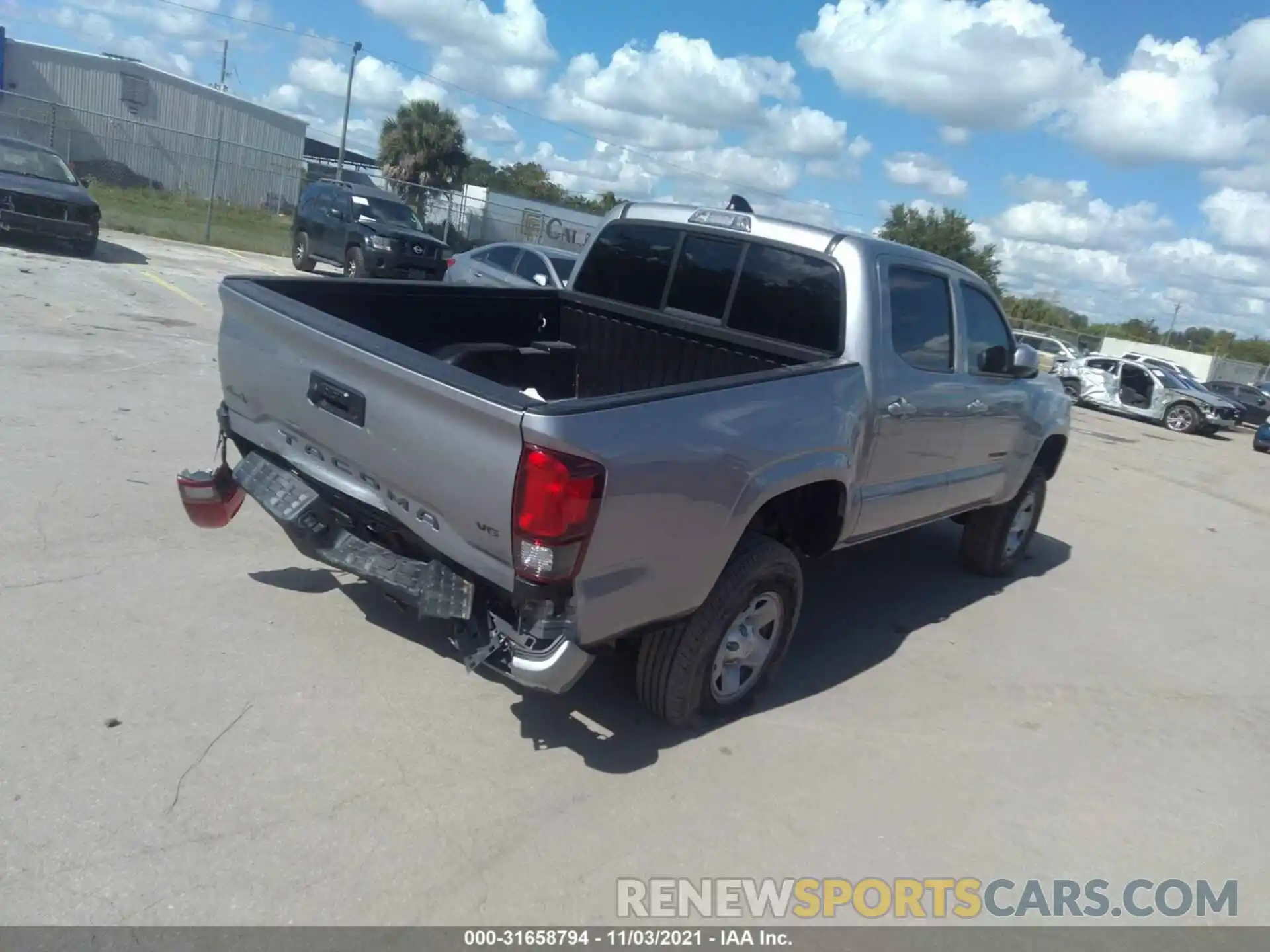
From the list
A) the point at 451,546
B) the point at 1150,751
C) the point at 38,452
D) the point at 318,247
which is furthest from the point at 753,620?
the point at 318,247

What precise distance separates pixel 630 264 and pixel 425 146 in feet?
147

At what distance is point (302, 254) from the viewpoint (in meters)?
20.8

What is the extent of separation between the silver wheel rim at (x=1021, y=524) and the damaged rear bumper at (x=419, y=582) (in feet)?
14.5

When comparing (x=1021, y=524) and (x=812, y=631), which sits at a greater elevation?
(x=1021, y=524)

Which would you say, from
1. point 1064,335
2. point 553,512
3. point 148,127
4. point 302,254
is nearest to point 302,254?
point 302,254

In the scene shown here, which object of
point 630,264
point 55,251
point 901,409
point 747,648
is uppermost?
point 630,264

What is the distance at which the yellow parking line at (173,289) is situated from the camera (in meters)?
13.2

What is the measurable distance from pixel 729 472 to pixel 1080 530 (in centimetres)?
666

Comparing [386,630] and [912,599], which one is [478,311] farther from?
[912,599]

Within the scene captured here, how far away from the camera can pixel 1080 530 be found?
920 cm

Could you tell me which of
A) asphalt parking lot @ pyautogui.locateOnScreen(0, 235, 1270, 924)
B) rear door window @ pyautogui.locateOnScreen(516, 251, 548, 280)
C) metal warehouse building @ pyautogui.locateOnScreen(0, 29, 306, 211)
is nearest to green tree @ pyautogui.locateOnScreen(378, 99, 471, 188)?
metal warehouse building @ pyautogui.locateOnScreen(0, 29, 306, 211)

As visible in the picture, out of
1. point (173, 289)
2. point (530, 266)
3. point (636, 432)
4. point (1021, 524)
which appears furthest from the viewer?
point (173, 289)

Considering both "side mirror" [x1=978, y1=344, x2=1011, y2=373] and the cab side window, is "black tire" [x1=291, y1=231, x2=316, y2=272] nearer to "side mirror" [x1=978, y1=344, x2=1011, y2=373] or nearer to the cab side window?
the cab side window

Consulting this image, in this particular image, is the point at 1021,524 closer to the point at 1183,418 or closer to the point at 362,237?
the point at 362,237
